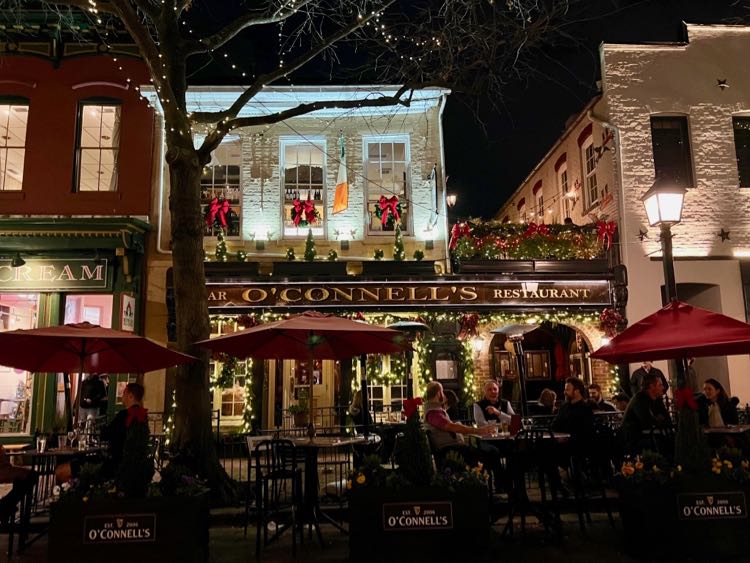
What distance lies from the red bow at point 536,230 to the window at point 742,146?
4.70 metres

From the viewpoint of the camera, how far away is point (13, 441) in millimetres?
13055

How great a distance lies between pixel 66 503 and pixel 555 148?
1613cm

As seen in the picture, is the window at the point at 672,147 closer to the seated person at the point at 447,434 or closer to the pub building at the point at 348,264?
the pub building at the point at 348,264

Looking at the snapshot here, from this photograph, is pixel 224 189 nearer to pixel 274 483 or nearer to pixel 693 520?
pixel 274 483

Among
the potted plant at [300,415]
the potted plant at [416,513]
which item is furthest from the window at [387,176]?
the potted plant at [416,513]

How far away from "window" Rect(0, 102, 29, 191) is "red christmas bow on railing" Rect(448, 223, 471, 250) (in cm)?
986

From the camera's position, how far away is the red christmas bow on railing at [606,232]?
13.8 meters

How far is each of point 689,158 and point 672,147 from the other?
452mm

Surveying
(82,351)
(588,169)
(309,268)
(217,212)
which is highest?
(588,169)

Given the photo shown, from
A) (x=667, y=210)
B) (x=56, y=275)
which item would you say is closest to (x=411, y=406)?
(x=667, y=210)

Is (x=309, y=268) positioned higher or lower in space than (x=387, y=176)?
lower

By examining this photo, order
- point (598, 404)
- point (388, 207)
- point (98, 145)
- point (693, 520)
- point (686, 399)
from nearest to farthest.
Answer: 1. point (693, 520)
2. point (686, 399)
3. point (598, 404)
4. point (388, 207)
5. point (98, 145)

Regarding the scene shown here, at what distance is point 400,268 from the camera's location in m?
13.8

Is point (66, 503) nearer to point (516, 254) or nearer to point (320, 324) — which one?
point (320, 324)
